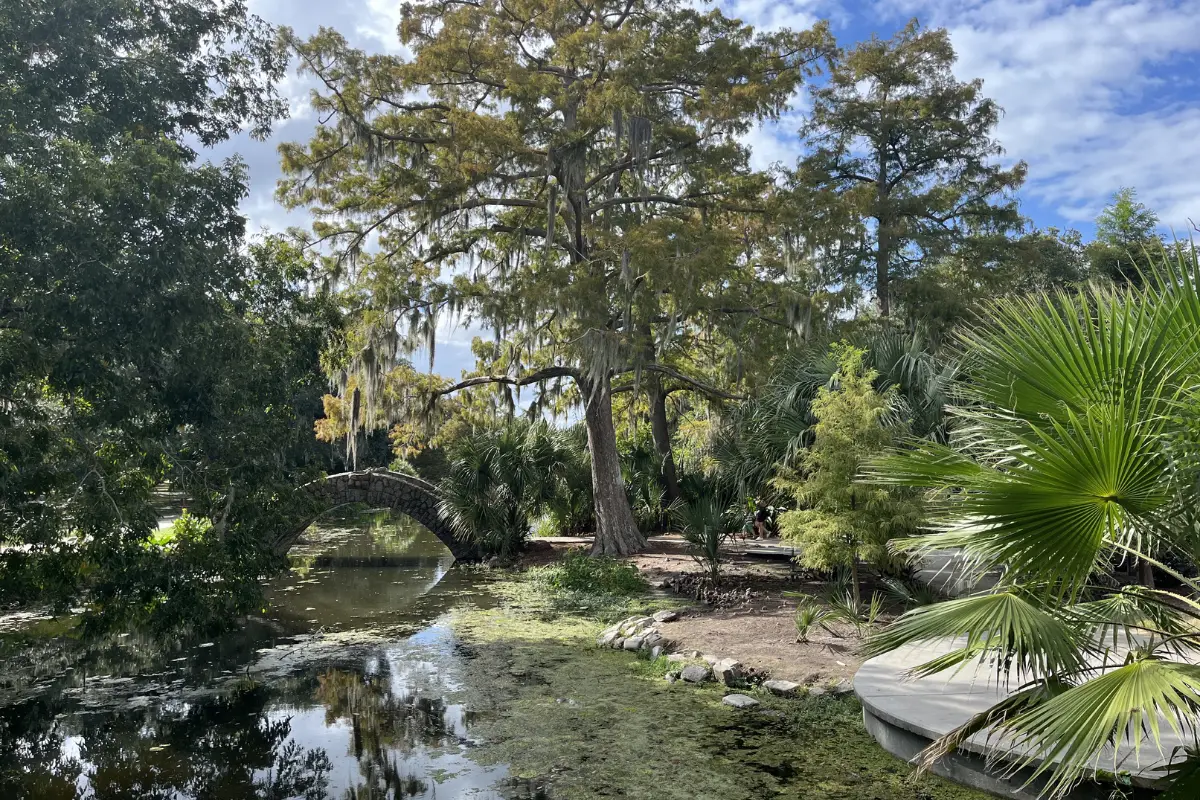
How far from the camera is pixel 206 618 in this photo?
26.2 ft

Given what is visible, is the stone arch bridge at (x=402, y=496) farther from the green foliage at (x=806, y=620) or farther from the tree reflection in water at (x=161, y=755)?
the green foliage at (x=806, y=620)

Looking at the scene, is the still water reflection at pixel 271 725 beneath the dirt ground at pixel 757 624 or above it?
beneath

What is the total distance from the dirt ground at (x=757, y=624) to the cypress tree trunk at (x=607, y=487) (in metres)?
0.64

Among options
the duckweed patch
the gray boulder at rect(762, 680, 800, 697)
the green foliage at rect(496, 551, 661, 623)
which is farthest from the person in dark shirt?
the gray boulder at rect(762, 680, 800, 697)

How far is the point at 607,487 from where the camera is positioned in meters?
17.8

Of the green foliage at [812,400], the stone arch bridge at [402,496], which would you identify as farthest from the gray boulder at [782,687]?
the stone arch bridge at [402,496]

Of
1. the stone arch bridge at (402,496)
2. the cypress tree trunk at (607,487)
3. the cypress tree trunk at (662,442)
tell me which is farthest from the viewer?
the cypress tree trunk at (662,442)

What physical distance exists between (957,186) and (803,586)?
15034mm

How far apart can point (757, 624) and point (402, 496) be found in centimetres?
1114

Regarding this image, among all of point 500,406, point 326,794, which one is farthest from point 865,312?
point 326,794

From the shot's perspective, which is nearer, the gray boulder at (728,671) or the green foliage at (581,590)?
the gray boulder at (728,671)

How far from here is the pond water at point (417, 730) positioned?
6.29 metres

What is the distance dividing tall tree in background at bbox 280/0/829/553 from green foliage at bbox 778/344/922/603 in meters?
4.67

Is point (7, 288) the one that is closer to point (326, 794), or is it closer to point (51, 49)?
point (51, 49)
